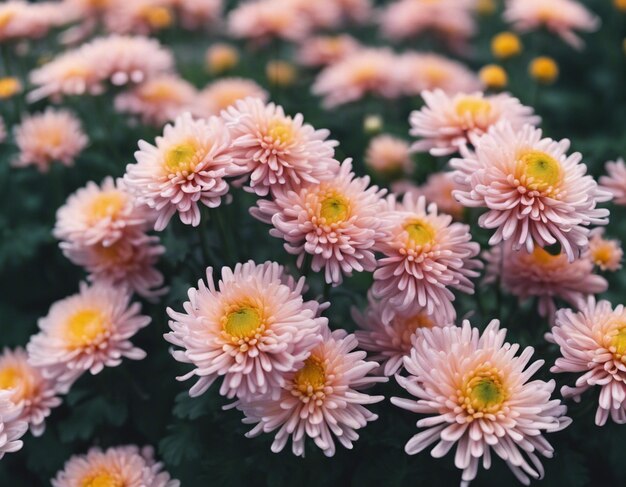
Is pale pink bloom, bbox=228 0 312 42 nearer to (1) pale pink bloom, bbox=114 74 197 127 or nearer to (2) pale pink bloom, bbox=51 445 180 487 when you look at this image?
(1) pale pink bloom, bbox=114 74 197 127

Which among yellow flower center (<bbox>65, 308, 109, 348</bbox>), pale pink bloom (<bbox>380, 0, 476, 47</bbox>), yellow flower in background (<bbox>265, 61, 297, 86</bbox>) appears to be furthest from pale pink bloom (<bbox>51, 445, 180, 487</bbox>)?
pale pink bloom (<bbox>380, 0, 476, 47</bbox>)

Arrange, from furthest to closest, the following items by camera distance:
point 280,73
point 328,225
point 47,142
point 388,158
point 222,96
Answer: point 280,73 → point 222,96 → point 388,158 → point 47,142 → point 328,225

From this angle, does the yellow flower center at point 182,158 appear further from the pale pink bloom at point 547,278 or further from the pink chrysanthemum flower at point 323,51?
the pink chrysanthemum flower at point 323,51

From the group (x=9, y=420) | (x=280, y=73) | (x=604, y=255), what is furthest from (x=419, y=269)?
(x=280, y=73)

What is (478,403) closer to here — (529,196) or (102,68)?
(529,196)

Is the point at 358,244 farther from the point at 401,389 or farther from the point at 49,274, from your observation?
the point at 49,274
